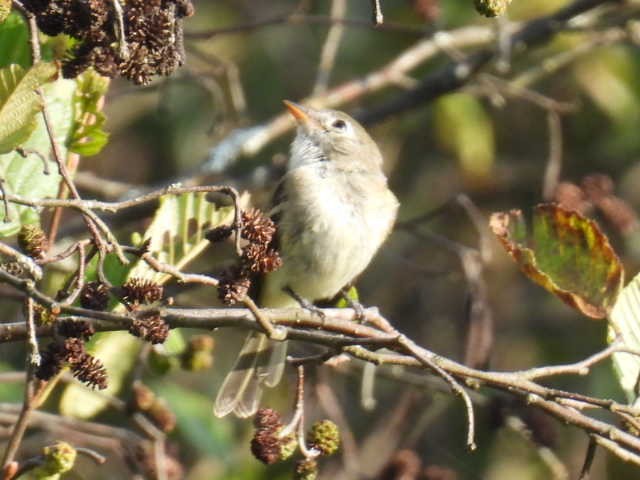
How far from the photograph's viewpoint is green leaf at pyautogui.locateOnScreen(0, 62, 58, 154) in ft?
7.52

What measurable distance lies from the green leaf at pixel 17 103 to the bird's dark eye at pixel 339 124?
2.40m

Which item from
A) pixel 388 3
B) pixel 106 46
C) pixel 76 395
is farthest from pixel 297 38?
pixel 106 46

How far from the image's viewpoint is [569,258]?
9.19 feet

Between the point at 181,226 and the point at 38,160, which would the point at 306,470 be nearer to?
the point at 181,226

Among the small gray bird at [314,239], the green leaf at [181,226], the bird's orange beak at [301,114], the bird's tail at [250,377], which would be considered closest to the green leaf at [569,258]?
the green leaf at [181,226]

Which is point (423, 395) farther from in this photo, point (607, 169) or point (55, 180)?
point (607, 169)

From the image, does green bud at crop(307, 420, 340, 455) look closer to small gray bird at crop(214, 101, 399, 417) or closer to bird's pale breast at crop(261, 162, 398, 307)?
small gray bird at crop(214, 101, 399, 417)

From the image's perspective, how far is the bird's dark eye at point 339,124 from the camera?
4.67 m

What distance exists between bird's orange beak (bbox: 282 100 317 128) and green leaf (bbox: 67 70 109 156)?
1707 mm

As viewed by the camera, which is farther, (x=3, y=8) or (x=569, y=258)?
(x=569, y=258)

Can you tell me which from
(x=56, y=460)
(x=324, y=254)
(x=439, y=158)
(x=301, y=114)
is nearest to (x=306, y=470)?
(x=56, y=460)

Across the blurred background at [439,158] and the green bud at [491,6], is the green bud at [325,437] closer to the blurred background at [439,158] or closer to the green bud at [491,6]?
the green bud at [491,6]

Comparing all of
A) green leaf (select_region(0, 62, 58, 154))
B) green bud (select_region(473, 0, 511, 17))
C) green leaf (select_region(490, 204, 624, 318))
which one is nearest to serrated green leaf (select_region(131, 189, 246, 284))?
green leaf (select_region(0, 62, 58, 154))

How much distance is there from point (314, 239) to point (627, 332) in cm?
139
